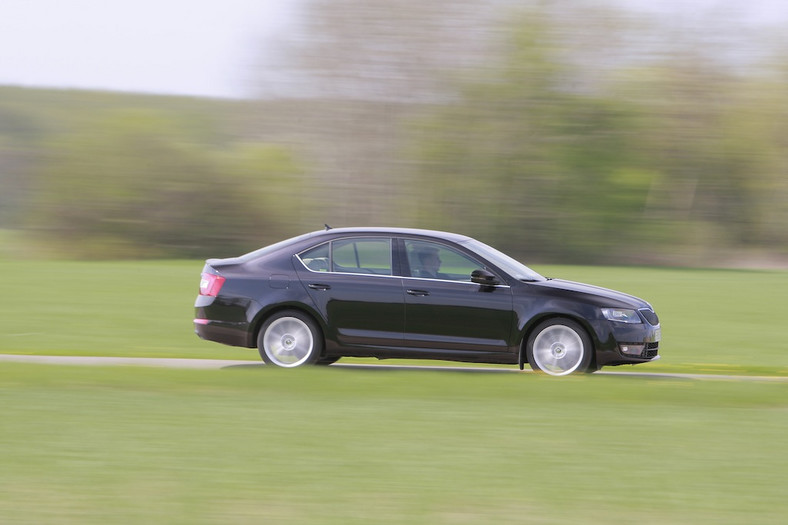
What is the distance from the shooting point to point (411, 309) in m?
10.8

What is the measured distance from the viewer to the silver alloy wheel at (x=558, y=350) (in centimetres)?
1062

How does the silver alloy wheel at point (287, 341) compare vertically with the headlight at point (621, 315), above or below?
below

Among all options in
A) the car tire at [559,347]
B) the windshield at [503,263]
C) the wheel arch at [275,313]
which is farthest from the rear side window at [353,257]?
the car tire at [559,347]

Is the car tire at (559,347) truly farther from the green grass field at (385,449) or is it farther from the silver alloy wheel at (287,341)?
the silver alloy wheel at (287,341)

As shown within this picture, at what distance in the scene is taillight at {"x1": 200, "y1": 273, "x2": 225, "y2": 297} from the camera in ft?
36.4

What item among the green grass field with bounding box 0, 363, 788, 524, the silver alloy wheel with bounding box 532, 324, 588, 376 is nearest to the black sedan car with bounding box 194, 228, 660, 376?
the silver alloy wheel with bounding box 532, 324, 588, 376

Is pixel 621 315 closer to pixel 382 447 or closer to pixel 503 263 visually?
pixel 503 263

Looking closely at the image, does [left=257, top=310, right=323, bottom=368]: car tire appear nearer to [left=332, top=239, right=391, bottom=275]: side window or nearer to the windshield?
[left=332, top=239, right=391, bottom=275]: side window

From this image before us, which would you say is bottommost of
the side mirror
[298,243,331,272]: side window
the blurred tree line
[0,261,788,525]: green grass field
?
[0,261,788,525]: green grass field

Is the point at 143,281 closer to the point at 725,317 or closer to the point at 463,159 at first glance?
the point at 725,317

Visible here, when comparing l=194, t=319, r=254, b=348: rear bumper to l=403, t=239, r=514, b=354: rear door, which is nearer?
l=403, t=239, r=514, b=354: rear door

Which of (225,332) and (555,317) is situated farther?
(225,332)

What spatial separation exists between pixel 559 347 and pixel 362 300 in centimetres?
196

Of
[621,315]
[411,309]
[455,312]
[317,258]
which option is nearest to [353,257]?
[317,258]
